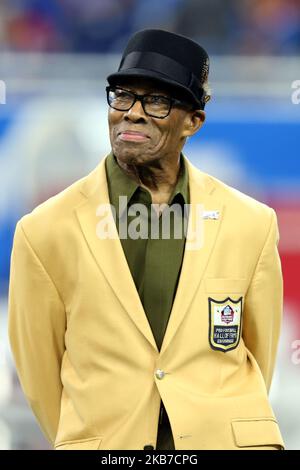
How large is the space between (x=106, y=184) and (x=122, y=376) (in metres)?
0.52

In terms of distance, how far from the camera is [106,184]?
9.11ft

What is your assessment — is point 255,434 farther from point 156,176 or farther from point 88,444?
point 156,176

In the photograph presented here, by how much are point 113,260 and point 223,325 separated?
0.33 meters

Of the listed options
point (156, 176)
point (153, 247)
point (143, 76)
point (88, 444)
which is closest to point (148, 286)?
point (153, 247)

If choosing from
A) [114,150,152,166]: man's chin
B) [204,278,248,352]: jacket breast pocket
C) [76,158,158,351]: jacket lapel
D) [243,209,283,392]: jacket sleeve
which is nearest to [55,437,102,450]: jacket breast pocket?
[76,158,158,351]: jacket lapel

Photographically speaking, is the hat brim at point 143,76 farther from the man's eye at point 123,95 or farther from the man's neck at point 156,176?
the man's neck at point 156,176

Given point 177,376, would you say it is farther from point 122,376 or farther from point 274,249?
point 274,249

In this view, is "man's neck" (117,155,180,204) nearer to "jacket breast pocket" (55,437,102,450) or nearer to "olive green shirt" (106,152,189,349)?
"olive green shirt" (106,152,189,349)

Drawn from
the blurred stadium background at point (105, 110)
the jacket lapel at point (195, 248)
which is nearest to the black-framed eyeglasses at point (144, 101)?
the jacket lapel at point (195, 248)

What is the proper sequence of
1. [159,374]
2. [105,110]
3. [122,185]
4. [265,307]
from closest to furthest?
[159,374] → [122,185] → [265,307] → [105,110]

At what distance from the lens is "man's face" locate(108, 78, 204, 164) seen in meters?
2.68

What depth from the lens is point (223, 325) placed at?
8.82ft

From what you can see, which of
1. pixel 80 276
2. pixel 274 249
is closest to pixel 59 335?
pixel 80 276
